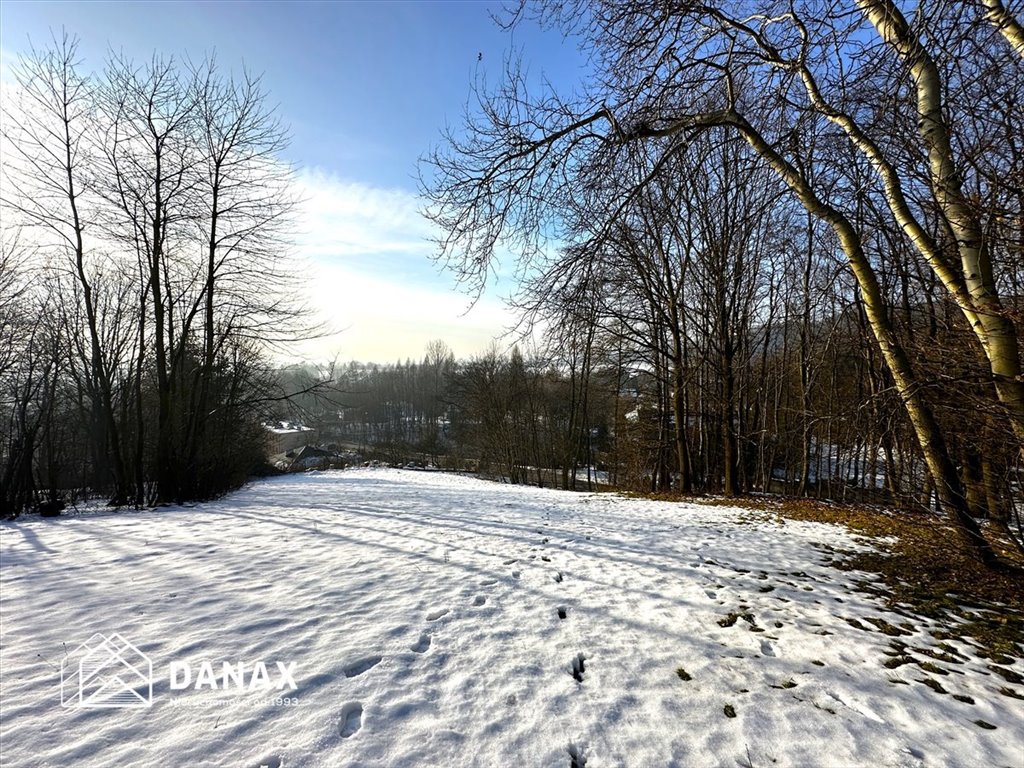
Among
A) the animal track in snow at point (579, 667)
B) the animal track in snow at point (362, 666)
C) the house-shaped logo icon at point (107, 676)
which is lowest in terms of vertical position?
the house-shaped logo icon at point (107, 676)

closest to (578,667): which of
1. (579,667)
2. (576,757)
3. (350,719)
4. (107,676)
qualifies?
(579,667)

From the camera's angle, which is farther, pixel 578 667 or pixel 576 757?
pixel 578 667

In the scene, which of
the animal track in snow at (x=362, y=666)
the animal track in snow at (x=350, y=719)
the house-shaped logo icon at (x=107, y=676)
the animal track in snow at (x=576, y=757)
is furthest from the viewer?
the animal track in snow at (x=362, y=666)

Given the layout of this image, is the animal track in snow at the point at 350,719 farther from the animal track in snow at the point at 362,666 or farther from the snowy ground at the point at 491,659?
the animal track in snow at the point at 362,666

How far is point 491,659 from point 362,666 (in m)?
0.86

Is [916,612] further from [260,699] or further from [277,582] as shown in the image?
[277,582]

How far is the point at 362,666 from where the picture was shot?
267 centimetres

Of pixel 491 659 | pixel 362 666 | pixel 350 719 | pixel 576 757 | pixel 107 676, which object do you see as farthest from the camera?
pixel 491 659

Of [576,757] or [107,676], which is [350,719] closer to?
[576,757]

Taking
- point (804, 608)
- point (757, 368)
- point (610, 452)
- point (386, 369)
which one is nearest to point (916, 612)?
point (804, 608)

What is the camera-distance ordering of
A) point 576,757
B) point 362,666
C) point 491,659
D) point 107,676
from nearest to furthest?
point 576,757
point 107,676
point 362,666
point 491,659

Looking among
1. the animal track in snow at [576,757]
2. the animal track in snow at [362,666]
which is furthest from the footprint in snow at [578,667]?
the animal track in snow at [362,666]

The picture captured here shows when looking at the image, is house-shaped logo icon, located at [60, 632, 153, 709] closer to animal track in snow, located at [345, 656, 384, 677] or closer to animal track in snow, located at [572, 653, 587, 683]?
animal track in snow, located at [345, 656, 384, 677]

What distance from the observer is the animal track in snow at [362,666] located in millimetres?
2598
